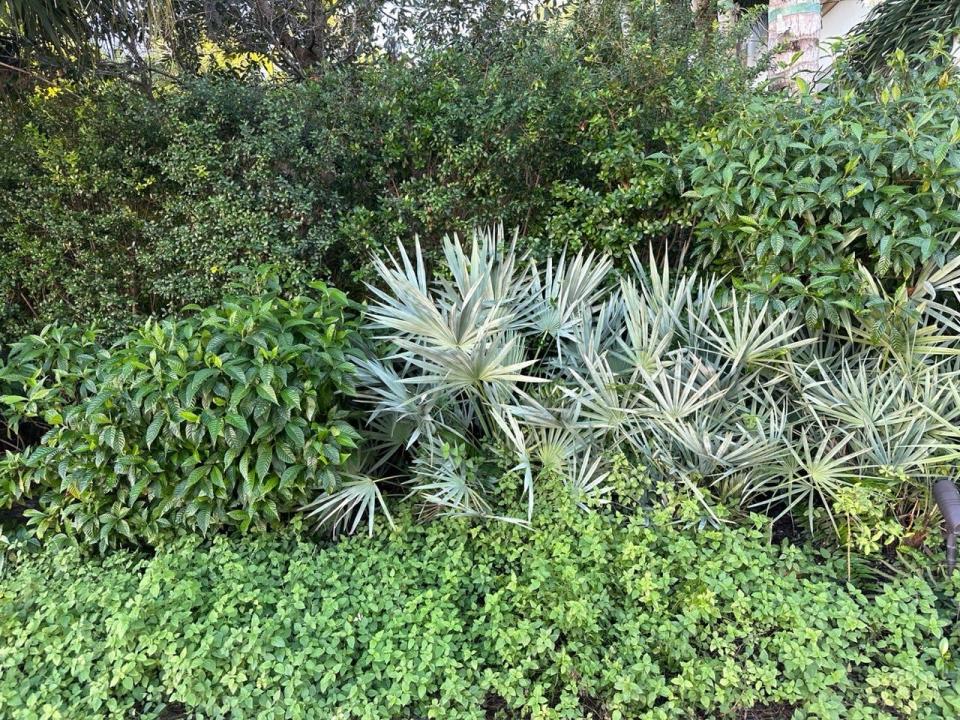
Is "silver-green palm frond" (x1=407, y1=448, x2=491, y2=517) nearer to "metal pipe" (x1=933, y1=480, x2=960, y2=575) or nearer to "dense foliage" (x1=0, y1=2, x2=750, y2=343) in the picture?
"dense foliage" (x1=0, y1=2, x2=750, y2=343)

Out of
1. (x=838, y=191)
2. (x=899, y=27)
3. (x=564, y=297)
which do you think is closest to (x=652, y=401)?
(x=564, y=297)

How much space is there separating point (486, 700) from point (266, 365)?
169 centimetres

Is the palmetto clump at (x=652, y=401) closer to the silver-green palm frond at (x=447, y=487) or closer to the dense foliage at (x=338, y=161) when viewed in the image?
the silver-green palm frond at (x=447, y=487)

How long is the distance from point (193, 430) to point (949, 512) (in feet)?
10.6

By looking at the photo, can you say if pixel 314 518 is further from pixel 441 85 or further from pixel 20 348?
pixel 441 85

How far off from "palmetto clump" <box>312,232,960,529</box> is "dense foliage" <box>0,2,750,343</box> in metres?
0.82

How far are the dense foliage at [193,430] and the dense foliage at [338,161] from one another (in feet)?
3.20

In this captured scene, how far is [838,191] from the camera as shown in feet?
9.05

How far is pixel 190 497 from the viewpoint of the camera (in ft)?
8.61

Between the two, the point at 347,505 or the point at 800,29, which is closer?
the point at 347,505

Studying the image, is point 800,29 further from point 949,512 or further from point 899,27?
point 949,512

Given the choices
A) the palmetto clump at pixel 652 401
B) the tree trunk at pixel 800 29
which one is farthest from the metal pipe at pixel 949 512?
the tree trunk at pixel 800 29

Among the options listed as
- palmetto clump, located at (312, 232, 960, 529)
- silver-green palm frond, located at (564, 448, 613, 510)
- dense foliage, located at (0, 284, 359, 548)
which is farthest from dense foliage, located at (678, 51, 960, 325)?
dense foliage, located at (0, 284, 359, 548)

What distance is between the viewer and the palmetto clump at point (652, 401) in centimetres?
266
